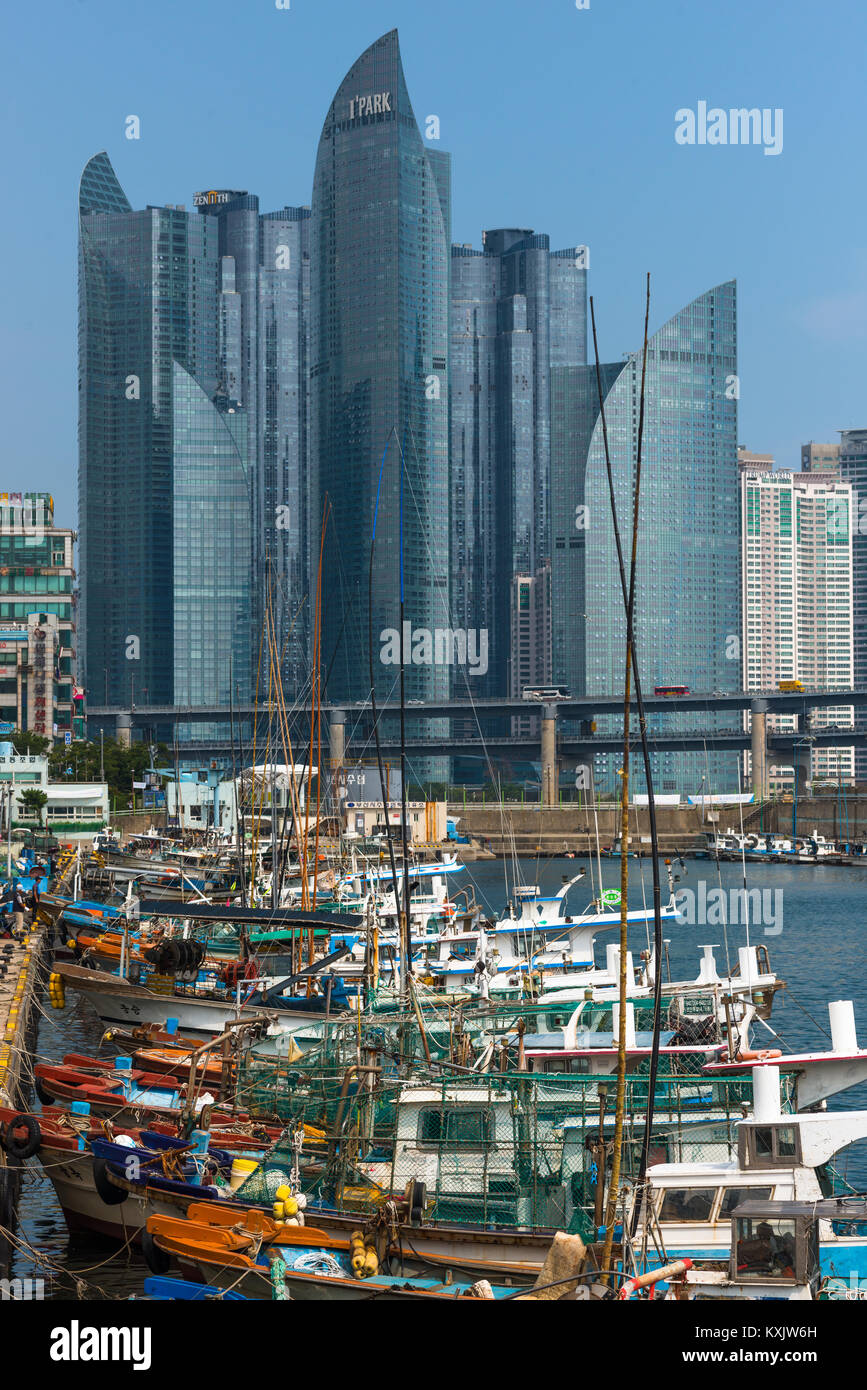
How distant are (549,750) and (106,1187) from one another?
546 ft

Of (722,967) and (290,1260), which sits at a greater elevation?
(722,967)

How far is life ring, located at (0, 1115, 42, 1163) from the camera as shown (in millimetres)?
23078

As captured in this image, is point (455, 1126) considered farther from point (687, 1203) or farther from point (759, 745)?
point (759, 745)

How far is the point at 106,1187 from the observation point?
21797mm

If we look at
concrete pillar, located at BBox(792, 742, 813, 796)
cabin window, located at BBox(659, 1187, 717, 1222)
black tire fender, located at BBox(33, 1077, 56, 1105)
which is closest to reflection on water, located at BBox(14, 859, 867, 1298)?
black tire fender, located at BBox(33, 1077, 56, 1105)

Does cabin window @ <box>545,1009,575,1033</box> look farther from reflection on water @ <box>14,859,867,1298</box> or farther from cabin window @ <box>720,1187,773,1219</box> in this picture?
cabin window @ <box>720,1187,773,1219</box>

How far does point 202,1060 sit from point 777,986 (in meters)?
11.7

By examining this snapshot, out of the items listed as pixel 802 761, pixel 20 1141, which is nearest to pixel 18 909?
pixel 20 1141

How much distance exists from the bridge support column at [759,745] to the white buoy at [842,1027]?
157635mm

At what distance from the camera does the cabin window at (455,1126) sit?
19.4m

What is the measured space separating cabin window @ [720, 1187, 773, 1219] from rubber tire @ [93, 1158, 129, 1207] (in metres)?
9.07

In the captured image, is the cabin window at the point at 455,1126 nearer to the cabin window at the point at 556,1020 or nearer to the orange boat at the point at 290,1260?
the orange boat at the point at 290,1260
